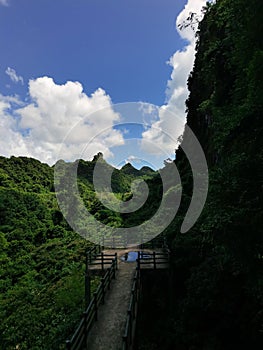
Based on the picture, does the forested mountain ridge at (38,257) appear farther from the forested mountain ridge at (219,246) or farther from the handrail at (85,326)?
the handrail at (85,326)

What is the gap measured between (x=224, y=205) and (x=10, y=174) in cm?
4833

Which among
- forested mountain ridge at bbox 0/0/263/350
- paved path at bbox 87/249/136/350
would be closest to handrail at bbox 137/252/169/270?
forested mountain ridge at bbox 0/0/263/350

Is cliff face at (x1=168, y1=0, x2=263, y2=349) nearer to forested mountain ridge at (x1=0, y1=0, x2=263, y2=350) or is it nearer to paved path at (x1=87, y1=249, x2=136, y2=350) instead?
forested mountain ridge at (x1=0, y1=0, x2=263, y2=350)

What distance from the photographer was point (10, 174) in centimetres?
4703

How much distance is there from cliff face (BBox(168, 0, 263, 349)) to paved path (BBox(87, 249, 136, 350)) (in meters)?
2.12

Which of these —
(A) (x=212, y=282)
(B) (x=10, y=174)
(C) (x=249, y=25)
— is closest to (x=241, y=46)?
(C) (x=249, y=25)

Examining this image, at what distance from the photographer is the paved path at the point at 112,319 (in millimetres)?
5557

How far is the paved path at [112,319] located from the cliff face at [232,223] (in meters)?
2.12

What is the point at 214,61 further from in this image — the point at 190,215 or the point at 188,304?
the point at 188,304

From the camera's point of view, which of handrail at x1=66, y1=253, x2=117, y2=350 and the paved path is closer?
handrail at x1=66, y1=253, x2=117, y2=350

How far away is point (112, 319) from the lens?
21.5ft

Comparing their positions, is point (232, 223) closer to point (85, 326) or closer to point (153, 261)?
point (85, 326)

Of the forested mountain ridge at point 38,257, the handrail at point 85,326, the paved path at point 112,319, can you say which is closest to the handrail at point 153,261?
the paved path at point 112,319

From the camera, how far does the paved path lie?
18.2 feet
